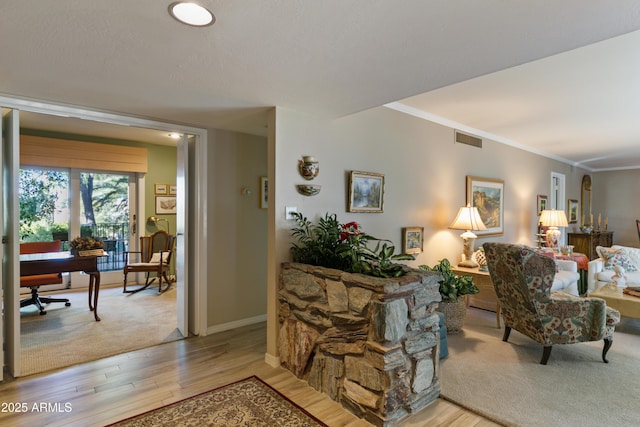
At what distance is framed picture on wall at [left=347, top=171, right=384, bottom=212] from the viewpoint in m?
3.30

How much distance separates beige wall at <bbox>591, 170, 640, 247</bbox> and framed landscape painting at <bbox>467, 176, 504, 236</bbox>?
213 inches

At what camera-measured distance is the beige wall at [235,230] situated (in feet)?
11.4

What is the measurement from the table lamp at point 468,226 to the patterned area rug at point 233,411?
2.96 meters

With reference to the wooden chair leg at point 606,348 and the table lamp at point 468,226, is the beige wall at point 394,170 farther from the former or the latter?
the wooden chair leg at point 606,348

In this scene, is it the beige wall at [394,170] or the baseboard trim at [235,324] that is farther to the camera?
the baseboard trim at [235,324]

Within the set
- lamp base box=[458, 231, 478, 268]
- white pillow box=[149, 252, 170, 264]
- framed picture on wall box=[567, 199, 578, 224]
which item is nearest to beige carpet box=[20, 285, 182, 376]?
white pillow box=[149, 252, 170, 264]

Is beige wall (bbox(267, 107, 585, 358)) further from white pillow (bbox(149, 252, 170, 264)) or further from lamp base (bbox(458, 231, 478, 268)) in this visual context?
white pillow (bbox(149, 252, 170, 264))

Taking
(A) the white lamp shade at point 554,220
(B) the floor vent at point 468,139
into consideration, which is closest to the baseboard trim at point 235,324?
(B) the floor vent at point 468,139

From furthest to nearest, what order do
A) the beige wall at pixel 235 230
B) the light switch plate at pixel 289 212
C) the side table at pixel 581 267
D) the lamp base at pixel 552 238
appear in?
the lamp base at pixel 552 238 → the side table at pixel 581 267 → the beige wall at pixel 235 230 → the light switch plate at pixel 289 212

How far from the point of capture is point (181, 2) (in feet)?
4.39

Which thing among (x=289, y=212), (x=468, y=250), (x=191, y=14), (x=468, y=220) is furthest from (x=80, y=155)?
(x=468, y=250)

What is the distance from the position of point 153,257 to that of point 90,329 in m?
1.89

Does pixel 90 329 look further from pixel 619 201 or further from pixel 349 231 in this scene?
pixel 619 201

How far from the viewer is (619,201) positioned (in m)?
8.19
